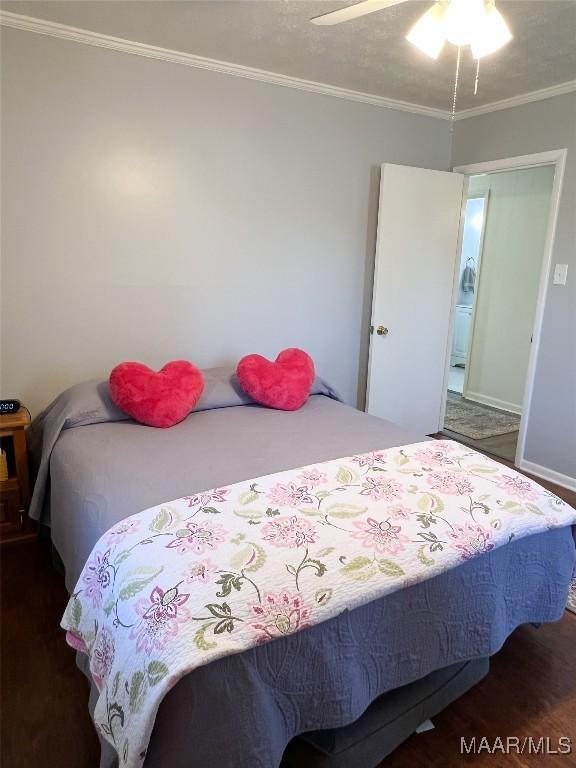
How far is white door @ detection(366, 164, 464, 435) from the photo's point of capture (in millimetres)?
3414

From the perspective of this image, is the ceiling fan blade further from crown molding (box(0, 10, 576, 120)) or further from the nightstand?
the nightstand

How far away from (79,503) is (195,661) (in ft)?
2.94

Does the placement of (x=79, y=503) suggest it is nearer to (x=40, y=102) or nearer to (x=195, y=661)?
(x=195, y=661)

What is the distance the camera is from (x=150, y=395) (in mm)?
2369

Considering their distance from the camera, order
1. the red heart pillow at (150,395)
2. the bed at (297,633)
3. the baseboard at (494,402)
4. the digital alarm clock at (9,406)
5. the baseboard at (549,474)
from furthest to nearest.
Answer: the baseboard at (494,402) < the baseboard at (549,474) < the digital alarm clock at (9,406) < the red heart pillow at (150,395) < the bed at (297,633)

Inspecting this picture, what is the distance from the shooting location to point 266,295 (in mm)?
3244

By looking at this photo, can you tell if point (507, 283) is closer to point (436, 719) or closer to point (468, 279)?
point (468, 279)

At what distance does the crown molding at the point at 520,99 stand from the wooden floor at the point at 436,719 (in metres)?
2.78

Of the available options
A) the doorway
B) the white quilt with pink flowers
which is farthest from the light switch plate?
the white quilt with pink flowers

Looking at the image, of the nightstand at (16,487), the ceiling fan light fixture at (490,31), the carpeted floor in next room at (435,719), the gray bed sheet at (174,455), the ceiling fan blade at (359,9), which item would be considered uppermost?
the ceiling fan blade at (359,9)

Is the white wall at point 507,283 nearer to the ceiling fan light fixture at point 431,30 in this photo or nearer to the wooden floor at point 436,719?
the wooden floor at point 436,719

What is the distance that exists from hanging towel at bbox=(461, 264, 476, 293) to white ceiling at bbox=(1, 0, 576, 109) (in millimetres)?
2985

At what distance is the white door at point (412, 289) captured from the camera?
3.41m

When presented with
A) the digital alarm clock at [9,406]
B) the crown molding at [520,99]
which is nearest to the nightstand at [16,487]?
the digital alarm clock at [9,406]
